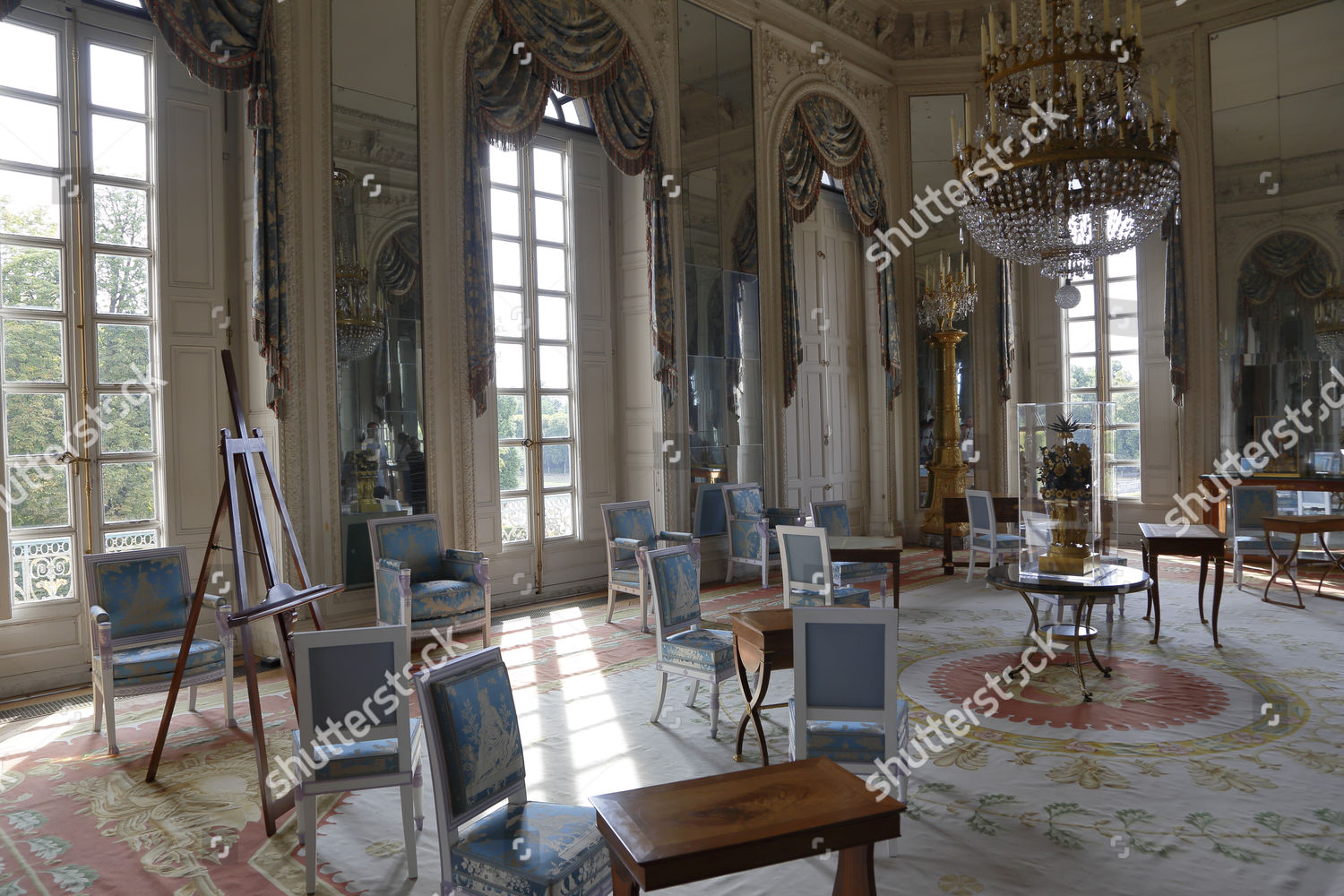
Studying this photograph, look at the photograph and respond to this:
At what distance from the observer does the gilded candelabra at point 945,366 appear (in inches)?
399

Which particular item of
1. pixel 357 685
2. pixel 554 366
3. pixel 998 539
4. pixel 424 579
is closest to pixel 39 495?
pixel 424 579

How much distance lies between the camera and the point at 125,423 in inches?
208

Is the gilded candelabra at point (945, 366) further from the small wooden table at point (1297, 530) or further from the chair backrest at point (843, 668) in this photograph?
the chair backrest at point (843, 668)

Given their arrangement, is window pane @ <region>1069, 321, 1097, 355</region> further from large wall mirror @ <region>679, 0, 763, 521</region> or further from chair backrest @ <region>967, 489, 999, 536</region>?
large wall mirror @ <region>679, 0, 763, 521</region>

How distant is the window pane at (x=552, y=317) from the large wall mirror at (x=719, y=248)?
1.14 metres

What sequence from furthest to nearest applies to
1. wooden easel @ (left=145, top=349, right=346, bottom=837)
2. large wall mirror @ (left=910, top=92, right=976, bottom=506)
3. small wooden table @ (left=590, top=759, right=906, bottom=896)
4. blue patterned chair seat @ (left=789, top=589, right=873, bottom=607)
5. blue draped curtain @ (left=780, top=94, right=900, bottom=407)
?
1. large wall mirror @ (left=910, top=92, right=976, bottom=506)
2. blue draped curtain @ (left=780, top=94, right=900, bottom=407)
3. blue patterned chair seat @ (left=789, top=589, right=873, bottom=607)
4. wooden easel @ (left=145, top=349, right=346, bottom=837)
5. small wooden table @ (left=590, top=759, right=906, bottom=896)

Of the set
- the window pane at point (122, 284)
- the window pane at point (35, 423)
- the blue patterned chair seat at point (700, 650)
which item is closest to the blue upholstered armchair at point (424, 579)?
the blue patterned chair seat at point (700, 650)

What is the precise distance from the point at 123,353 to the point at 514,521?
3.21 metres

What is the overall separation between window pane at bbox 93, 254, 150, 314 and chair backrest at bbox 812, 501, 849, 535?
16.1 ft

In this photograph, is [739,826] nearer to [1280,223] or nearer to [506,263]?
[506,263]

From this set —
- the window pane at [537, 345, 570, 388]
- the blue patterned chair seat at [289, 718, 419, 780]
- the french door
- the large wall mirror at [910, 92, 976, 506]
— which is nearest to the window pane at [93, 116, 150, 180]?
the french door

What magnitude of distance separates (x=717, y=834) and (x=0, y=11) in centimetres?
499

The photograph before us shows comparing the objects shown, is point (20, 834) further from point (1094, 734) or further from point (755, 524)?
point (755, 524)

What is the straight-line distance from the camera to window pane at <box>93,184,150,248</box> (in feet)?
17.2
